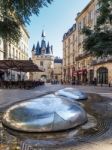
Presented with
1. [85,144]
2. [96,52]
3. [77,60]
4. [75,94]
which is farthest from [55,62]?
[85,144]

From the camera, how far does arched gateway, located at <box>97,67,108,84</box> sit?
48.0 metres

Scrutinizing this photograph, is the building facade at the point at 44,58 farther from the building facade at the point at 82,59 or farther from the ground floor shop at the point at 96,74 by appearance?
the ground floor shop at the point at 96,74

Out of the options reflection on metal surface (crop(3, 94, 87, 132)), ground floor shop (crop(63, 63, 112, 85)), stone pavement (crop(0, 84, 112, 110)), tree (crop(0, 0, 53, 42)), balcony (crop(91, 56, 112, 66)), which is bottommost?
stone pavement (crop(0, 84, 112, 110))

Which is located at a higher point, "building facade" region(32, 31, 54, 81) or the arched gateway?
"building facade" region(32, 31, 54, 81)

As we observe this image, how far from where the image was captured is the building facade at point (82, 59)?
48.3m

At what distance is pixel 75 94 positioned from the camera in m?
13.5

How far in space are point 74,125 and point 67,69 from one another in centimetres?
6933

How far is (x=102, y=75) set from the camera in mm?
49344

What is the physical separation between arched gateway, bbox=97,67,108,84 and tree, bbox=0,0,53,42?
39483 mm

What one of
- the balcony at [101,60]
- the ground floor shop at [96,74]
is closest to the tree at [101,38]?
the balcony at [101,60]

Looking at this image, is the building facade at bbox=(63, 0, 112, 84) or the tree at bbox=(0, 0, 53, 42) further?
the building facade at bbox=(63, 0, 112, 84)

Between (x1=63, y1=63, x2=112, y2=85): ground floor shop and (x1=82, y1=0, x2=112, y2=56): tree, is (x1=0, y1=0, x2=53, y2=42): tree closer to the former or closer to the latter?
(x1=82, y1=0, x2=112, y2=56): tree

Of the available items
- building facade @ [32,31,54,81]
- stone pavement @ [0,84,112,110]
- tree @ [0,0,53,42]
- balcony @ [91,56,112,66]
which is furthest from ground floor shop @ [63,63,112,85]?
building facade @ [32,31,54,81]

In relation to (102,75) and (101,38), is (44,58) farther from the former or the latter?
(101,38)
